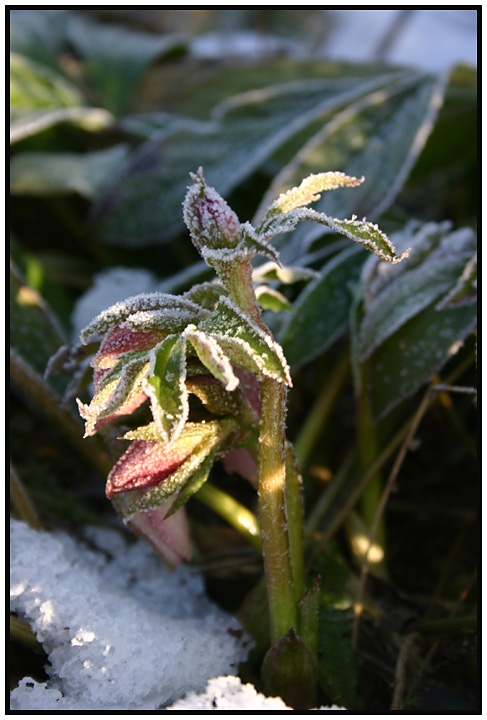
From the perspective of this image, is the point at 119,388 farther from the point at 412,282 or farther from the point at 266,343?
the point at 412,282

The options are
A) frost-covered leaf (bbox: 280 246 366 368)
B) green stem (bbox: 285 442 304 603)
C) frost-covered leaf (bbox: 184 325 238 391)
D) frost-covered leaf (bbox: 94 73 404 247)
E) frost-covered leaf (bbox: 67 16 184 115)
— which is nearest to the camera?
frost-covered leaf (bbox: 184 325 238 391)

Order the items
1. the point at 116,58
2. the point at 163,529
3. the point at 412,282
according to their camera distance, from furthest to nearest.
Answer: the point at 116,58 → the point at 412,282 → the point at 163,529

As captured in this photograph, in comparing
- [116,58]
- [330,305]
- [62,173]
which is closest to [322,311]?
[330,305]

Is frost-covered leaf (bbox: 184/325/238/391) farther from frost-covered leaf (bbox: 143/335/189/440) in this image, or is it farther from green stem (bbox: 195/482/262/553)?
green stem (bbox: 195/482/262/553)

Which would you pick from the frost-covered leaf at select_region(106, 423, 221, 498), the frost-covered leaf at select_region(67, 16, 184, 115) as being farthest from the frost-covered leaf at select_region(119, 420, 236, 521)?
the frost-covered leaf at select_region(67, 16, 184, 115)

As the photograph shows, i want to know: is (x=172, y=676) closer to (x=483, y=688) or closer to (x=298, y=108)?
(x=483, y=688)

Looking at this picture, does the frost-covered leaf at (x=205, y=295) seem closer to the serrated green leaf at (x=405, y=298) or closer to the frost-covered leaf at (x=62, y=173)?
the serrated green leaf at (x=405, y=298)

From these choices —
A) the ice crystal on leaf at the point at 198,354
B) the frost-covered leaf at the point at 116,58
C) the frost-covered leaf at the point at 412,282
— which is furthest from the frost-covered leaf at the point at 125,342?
the frost-covered leaf at the point at 116,58

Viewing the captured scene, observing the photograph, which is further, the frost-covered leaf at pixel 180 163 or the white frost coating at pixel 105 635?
the frost-covered leaf at pixel 180 163
